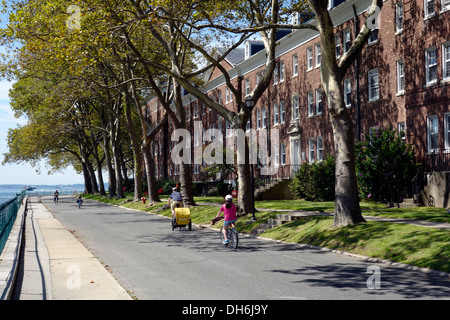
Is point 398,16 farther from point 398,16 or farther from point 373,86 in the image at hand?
point 373,86

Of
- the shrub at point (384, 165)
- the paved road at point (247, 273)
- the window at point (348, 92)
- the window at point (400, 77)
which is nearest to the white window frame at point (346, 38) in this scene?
the window at point (348, 92)

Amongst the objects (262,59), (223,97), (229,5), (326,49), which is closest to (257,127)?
(262,59)

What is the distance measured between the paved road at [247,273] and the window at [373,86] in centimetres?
1703

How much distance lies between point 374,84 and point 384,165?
26.2 ft

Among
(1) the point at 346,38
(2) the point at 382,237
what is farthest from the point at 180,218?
(1) the point at 346,38

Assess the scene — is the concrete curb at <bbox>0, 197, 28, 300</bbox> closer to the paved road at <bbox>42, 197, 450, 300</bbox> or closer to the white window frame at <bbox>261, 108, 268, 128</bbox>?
the paved road at <bbox>42, 197, 450, 300</bbox>

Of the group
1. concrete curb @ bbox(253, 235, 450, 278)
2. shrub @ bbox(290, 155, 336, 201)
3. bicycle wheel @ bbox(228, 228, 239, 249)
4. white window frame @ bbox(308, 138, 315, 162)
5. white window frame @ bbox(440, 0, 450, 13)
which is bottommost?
concrete curb @ bbox(253, 235, 450, 278)

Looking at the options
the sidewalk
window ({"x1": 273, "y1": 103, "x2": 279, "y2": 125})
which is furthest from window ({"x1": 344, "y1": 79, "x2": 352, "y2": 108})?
the sidewalk

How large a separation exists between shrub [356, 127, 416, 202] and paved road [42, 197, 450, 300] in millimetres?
10160

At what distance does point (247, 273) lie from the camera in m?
13.0

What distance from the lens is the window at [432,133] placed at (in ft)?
94.9

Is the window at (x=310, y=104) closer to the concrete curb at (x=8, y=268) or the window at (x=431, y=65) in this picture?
the window at (x=431, y=65)

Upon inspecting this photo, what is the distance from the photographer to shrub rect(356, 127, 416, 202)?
28469 mm

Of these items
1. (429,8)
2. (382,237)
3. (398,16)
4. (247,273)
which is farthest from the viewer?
(398,16)
